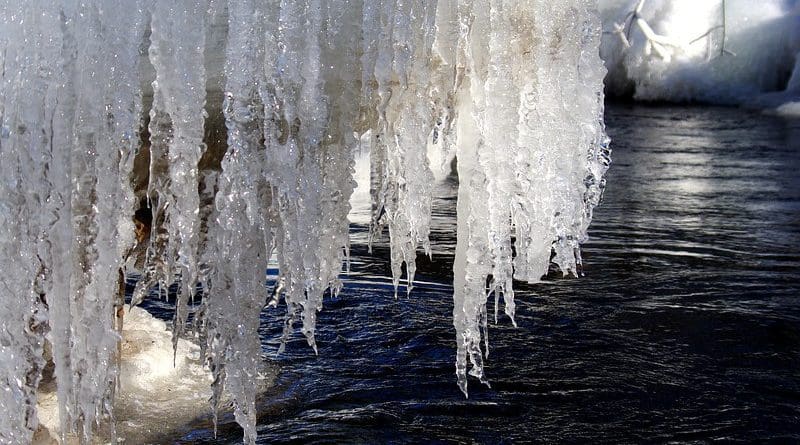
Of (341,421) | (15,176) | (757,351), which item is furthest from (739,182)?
(15,176)

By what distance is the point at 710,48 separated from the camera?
1855cm

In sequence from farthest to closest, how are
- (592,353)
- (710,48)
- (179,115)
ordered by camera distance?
1. (710,48)
2. (592,353)
3. (179,115)

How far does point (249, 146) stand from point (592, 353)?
7.06ft

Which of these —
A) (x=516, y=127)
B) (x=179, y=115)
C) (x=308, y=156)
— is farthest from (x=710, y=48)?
(x=179, y=115)

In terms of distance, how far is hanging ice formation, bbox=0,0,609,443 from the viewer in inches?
90.5

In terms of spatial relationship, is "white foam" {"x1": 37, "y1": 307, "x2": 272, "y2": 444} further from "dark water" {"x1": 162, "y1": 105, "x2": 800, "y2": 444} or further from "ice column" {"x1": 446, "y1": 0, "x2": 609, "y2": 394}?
"ice column" {"x1": 446, "y1": 0, "x2": 609, "y2": 394}

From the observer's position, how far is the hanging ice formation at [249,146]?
2.30 metres

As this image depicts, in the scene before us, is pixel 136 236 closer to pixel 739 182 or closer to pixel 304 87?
pixel 304 87

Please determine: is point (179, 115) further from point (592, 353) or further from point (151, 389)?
point (592, 353)

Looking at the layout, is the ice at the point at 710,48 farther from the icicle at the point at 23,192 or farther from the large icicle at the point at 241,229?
the icicle at the point at 23,192

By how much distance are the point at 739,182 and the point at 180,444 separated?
6.31m

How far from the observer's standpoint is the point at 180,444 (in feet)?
10.3

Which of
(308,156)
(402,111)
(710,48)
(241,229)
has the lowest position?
(241,229)

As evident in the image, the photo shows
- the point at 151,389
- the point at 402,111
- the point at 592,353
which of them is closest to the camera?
the point at 402,111
